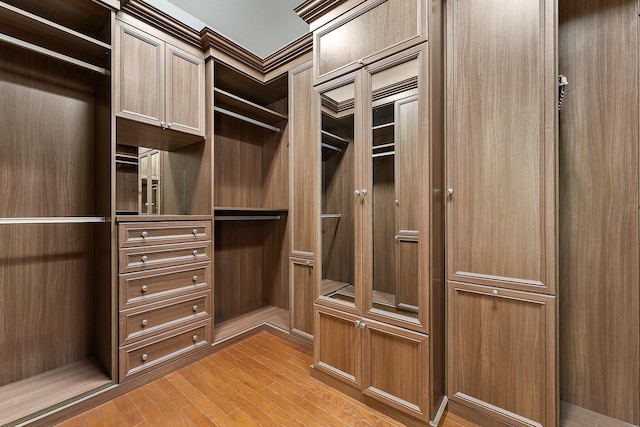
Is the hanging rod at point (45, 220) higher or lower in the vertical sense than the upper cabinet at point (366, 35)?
lower

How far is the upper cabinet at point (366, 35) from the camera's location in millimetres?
1573

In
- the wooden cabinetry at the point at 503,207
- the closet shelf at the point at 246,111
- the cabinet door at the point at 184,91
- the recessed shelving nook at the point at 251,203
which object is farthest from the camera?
the recessed shelving nook at the point at 251,203

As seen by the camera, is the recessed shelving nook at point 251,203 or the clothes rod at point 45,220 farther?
the recessed shelving nook at point 251,203

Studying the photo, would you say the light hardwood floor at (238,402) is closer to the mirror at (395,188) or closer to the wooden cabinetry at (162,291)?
the wooden cabinetry at (162,291)

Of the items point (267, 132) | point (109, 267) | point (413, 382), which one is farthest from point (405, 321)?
point (267, 132)

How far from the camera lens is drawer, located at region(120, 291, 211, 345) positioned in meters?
1.92

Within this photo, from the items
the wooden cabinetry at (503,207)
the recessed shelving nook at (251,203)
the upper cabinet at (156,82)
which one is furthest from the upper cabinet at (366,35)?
the upper cabinet at (156,82)

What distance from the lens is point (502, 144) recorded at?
152 centimetres

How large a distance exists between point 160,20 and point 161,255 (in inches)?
68.3

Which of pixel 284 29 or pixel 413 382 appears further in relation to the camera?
pixel 284 29

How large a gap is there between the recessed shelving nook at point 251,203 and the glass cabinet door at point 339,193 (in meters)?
1.00

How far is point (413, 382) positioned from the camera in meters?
1.58

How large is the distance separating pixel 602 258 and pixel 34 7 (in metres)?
3.72

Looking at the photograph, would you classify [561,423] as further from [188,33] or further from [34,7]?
[34,7]
